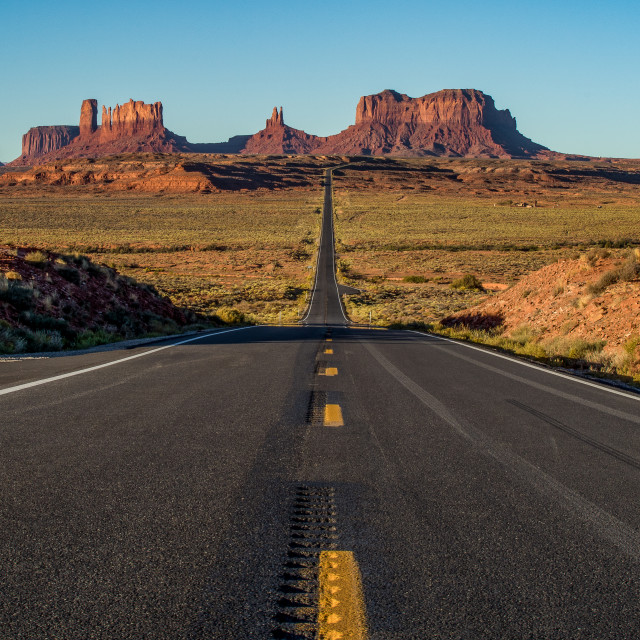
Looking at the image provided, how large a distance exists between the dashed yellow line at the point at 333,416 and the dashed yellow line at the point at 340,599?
115 inches

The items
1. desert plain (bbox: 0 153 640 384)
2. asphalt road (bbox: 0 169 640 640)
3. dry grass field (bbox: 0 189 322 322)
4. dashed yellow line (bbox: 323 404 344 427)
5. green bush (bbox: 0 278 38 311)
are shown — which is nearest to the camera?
asphalt road (bbox: 0 169 640 640)

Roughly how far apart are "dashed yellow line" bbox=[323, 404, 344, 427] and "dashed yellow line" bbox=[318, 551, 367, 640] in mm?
Result: 2921

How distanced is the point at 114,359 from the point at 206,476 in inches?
269

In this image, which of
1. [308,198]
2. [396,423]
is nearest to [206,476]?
[396,423]

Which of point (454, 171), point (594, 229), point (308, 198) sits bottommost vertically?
point (594, 229)

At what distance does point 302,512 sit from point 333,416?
276 cm

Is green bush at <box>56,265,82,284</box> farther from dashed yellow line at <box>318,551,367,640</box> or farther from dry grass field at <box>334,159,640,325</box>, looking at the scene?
dry grass field at <box>334,159,640,325</box>

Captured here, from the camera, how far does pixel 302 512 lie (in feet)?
11.8

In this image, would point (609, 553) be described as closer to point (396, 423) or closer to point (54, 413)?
point (396, 423)

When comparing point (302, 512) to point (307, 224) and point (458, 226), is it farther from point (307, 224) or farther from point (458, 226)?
point (307, 224)

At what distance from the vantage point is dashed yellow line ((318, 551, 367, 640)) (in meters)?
2.37

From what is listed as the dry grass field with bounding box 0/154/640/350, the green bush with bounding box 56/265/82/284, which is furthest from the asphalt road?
the dry grass field with bounding box 0/154/640/350

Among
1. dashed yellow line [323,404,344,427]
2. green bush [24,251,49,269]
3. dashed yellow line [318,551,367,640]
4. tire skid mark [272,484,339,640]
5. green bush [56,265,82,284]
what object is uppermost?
green bush [24,251,49,269]

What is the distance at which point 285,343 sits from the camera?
49.4ft
